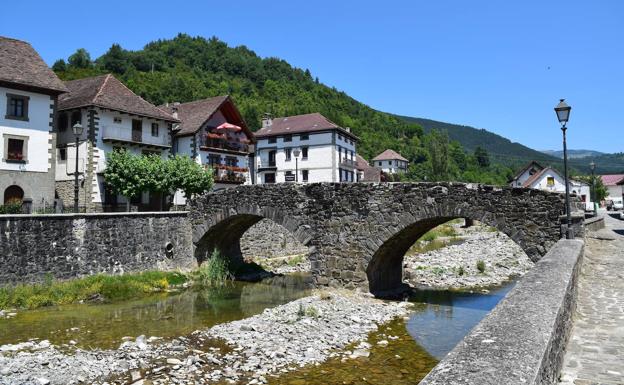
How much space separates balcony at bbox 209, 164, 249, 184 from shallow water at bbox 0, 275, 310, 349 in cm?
1757

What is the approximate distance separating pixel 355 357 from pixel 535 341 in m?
9.21

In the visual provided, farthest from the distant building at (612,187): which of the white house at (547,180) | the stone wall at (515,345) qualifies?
the stone wall at (515,345)

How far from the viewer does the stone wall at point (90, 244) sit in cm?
1895

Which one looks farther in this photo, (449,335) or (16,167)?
(16,167)

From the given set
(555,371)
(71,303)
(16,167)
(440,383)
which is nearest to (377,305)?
(71,303)

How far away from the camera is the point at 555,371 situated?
475cm

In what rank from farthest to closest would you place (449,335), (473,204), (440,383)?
(473,204) < (449,335) < (440,383)

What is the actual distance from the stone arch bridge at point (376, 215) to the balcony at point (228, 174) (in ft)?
49.7

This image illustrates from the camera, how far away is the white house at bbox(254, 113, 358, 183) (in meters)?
53.3

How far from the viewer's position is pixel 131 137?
1271 inches

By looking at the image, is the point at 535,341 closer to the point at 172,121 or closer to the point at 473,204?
the point at 473,204

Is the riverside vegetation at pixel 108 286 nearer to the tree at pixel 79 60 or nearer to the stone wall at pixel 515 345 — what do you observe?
the stone wall at pixel 515 345

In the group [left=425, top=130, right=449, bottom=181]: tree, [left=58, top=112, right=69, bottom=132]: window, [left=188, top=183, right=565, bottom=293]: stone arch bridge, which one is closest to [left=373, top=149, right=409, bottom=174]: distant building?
[left=425, top=130, right=449, bottom=181]: tree

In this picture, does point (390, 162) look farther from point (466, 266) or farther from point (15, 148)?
point (15, 148)
